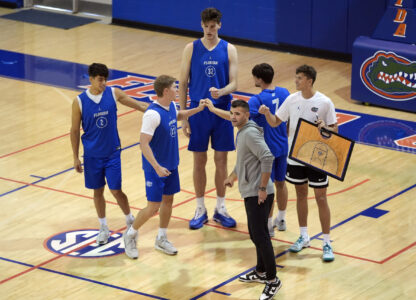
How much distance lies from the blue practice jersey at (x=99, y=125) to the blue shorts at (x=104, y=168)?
0.07 metres

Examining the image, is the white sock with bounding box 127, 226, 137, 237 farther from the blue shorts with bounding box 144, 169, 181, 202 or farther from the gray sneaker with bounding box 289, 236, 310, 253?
the gray sneaker with bounding box 289, 236, 310, 253

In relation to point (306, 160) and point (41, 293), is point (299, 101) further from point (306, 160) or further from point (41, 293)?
point (41, 293)

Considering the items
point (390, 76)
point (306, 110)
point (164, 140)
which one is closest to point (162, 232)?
point (164, 140)

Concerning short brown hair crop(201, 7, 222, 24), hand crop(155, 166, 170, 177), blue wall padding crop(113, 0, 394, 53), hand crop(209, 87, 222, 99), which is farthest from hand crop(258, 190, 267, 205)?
blue wall padding crop(113, 0, 394, 53)

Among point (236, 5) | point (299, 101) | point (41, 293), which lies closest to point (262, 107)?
point (299, 101)

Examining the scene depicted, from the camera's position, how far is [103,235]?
9.00 metres

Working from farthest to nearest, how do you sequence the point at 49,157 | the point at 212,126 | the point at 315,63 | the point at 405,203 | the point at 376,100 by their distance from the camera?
the point at 315,63 < the point at 376,100 < the point at 49,157 < the point at 405,203 < the point at 212,126

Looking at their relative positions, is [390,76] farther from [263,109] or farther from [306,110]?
[263,109]

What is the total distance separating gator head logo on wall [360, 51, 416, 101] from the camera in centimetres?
1348

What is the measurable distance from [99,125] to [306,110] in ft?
6.38

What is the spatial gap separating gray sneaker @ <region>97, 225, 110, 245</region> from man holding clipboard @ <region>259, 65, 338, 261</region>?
1.89m

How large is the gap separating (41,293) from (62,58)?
9130 mm

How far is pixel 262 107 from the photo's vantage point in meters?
8.06

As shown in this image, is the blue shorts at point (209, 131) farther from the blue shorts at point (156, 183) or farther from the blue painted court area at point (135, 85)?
the blue painted court area at point (135, 85)
